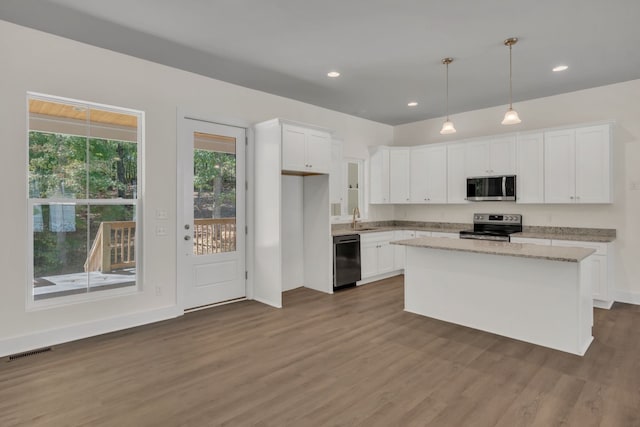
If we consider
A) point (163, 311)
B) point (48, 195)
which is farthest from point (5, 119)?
point (163, 311)

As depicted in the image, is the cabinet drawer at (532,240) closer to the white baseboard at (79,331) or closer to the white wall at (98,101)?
the white wall at (98,101)

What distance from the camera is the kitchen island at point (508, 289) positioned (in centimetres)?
318

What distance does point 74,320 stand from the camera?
11.6 ft

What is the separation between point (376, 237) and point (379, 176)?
125 centimetres

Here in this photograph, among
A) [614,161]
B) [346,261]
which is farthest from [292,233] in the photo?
[614,161]

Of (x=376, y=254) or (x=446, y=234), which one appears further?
(x=376, y=254)

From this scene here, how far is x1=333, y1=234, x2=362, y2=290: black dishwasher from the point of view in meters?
5.42

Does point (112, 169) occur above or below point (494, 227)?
above

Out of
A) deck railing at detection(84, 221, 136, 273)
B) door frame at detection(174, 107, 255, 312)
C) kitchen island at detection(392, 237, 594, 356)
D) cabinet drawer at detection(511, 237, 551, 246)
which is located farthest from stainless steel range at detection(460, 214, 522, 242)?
deck railing at detection(84, 221, 136, 273)

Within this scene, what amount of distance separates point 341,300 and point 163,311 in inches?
89.7

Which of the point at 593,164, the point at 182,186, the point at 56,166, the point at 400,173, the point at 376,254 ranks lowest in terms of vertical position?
the point at 376,254

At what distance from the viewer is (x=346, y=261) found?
219 inches

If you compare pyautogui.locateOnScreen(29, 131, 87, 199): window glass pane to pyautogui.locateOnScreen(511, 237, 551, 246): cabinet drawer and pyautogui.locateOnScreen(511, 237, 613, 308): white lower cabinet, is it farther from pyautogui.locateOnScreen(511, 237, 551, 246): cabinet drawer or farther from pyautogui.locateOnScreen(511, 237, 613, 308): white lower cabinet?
pyautogui.locateOnScreen(511, 237, 613, 308): white lower cabinet

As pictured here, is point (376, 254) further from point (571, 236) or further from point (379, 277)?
point (571, 236)
